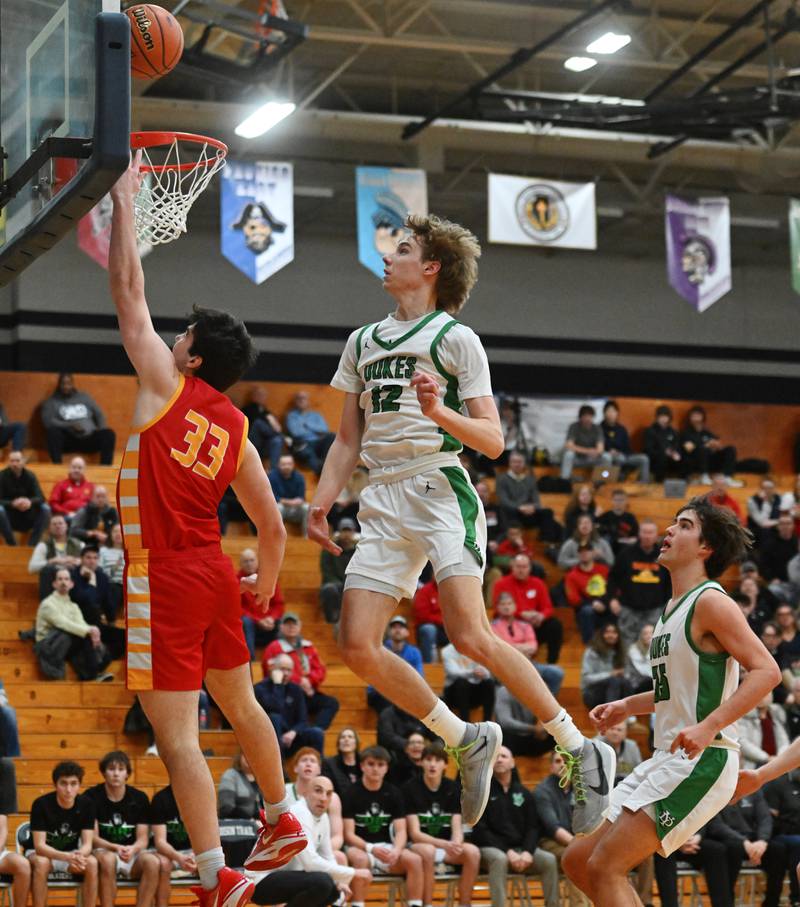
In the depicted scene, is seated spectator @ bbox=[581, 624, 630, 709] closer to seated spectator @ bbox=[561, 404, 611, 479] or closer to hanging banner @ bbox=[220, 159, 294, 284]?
seated spectator @ bbox=[561, 404, 611, 479]

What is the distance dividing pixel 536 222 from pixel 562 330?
7.00 meters

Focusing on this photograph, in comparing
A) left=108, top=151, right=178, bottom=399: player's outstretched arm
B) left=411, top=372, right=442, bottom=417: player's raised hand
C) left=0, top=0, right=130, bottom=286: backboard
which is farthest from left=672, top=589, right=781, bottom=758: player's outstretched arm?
left=0, top=0, right=130, bottom=286: backboard

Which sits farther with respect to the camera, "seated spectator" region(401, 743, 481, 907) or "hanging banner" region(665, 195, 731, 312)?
"hanging banner" region(665, 195, 731, 312)

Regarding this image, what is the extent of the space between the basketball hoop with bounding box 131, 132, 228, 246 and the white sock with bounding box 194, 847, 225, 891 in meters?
2.79

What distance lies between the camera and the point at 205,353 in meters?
5.86

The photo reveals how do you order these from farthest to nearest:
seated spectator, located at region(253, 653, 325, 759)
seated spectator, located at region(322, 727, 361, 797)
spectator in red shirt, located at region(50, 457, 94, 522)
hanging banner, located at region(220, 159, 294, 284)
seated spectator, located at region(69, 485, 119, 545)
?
hanging banner, located at region(220, 159, 294, 284) < spectator in red shirt, located at region(50, 457, 94, 522) < seated spectator, located at region(69, 485, 119, 545) < seated spectator, located at region(253, 653, 325, 759) < seated spectator, located at region(322, 727, 361, 797)

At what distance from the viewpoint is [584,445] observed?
22250mm

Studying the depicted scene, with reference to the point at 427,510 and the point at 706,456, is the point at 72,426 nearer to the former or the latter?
the point at 706,456

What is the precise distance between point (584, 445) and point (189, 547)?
16993 mm

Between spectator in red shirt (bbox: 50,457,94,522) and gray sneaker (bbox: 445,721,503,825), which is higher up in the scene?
spectator in red shirt (bbox: 50,457,94,522)

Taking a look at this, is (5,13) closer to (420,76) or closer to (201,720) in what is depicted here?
(201,720)

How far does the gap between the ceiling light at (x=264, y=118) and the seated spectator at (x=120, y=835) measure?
9.59 m

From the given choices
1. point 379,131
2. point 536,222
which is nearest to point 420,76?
point 379,131

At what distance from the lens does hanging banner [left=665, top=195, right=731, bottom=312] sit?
20.4 meters
